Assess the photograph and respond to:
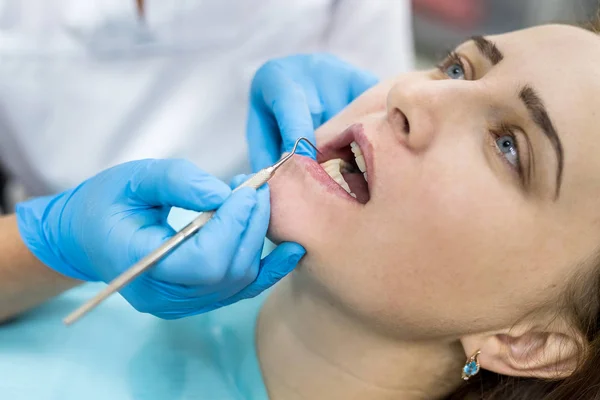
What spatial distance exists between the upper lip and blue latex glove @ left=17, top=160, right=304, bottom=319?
6.2 inches

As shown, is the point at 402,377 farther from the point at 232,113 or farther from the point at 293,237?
the point at 232,113

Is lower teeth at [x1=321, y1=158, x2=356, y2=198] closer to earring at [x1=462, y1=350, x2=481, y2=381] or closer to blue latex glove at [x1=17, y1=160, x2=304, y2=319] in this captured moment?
blue latex glove at [x1=17, y1=160, x2=304, y2=319]

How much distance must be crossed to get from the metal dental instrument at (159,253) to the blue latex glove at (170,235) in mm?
13

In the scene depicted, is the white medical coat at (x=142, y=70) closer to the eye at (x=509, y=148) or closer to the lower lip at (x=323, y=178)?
the lower lip at (x=323, y=178)

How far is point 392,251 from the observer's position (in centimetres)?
87

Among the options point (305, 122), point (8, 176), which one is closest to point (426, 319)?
point (305, 122)

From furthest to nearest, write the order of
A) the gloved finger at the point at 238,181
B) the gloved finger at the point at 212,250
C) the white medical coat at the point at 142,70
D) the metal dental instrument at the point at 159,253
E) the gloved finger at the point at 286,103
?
1. the white medical coat at the point at 142,70
2. the gloved finger at the point at 286,103
3. the gloved finger at the point at 238,181
4. the gloved finger at the point at 212,250
5. the metal dental instrument at the point at 159,253

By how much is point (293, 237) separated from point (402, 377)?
1.04 ft

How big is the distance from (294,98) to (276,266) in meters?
0.34

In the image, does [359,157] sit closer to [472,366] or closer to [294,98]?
[294,98]

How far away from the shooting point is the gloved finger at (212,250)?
2.64 feet

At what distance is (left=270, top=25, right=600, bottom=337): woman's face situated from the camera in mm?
832

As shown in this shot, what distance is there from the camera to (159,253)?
773 mm

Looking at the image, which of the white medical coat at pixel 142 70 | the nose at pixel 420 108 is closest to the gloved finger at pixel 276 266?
the nose at pixel 420 108
